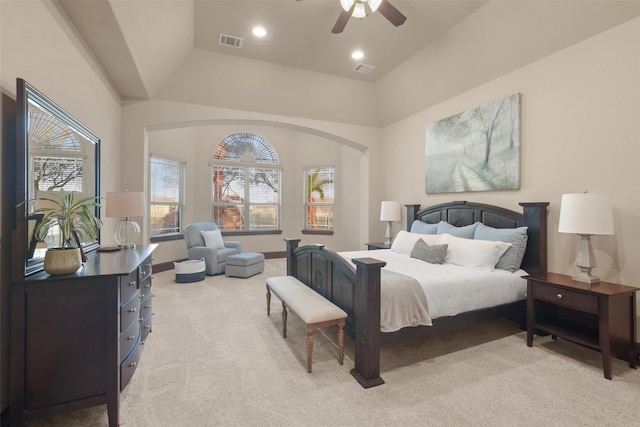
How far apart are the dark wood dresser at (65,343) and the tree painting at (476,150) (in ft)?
12.9

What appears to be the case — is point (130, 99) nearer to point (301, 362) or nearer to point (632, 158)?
point (301, 362)

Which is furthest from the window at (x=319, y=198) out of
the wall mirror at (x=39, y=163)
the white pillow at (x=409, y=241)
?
the wall mirror at (x=39, y=163)

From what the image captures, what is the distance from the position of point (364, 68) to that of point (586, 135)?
302cm

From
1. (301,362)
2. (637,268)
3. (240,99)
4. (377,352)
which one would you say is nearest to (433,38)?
(240,99)

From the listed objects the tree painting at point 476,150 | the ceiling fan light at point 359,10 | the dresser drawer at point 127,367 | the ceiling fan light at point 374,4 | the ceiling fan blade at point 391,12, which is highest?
the ceiling fan blade at point 391,12

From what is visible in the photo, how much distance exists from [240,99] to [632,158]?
4.64 m

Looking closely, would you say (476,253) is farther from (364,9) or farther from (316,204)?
(316,204)

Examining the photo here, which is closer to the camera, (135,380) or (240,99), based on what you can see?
(135,380)

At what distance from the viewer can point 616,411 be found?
73.7 inches

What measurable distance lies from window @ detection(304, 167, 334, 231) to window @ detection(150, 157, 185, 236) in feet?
9.85

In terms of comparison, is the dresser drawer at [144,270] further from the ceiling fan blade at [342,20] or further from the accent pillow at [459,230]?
the accent pillow at [459,230]

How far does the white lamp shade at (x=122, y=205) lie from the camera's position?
2674 mm

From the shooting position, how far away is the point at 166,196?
6148 millimetres

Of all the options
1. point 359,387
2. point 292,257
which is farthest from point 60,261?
point 292,257
